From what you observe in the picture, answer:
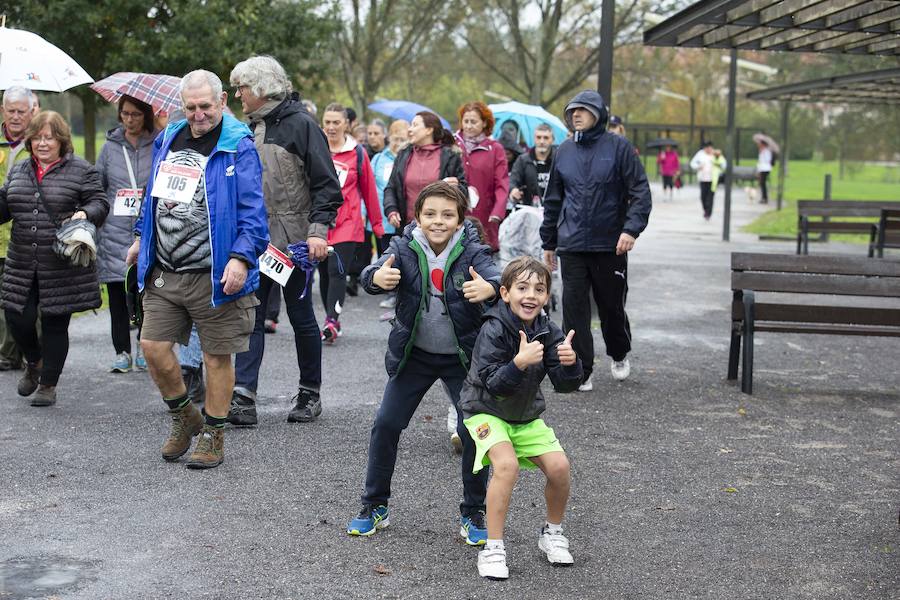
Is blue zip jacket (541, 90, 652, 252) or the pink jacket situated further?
the pink jacket

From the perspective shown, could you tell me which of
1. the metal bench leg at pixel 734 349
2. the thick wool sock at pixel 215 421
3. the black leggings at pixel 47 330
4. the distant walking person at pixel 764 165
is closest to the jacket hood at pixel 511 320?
the thick wool sock at pixel 215 421

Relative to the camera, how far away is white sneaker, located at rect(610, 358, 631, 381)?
859 centimetres

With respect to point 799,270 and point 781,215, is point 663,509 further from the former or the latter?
point 781,215

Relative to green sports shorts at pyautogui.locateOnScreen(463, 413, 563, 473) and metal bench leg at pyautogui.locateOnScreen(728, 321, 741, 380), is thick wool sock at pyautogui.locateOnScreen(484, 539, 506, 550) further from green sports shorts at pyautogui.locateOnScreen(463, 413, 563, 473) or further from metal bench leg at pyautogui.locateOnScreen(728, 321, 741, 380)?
metal bench leg at pyautogui.locateOnScreen(728, 321, 741, 380)

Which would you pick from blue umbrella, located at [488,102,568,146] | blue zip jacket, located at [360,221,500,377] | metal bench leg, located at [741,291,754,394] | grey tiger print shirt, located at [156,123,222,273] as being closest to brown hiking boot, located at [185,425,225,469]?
grey tiger print shirt, located at [156,123,222,273]

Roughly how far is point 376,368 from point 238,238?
319 cm

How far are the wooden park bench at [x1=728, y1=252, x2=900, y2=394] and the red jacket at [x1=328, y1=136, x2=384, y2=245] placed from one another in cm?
294

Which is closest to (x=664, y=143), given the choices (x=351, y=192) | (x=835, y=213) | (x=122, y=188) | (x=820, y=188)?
(x=820, y=188)

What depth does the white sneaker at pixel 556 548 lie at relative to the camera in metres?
4.79

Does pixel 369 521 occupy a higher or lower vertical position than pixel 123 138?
lower

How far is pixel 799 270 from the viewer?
9039mm

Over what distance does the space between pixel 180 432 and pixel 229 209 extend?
119 centimetres

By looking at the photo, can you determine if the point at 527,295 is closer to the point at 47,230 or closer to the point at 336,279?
the point at 47,230

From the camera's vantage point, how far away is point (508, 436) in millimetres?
4711
